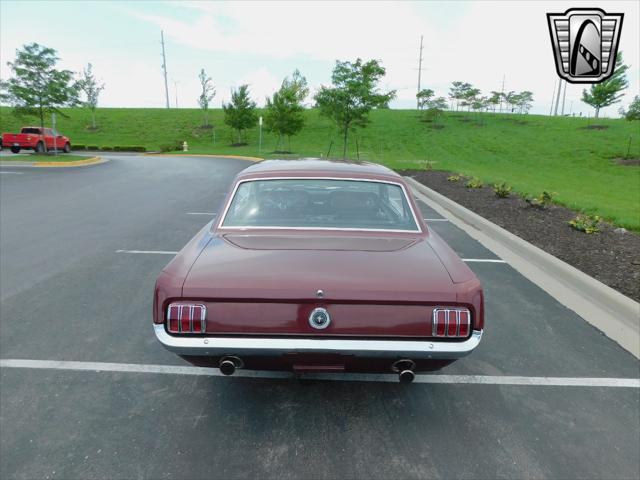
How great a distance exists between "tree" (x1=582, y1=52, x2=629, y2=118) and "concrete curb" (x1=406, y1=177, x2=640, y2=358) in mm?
33352

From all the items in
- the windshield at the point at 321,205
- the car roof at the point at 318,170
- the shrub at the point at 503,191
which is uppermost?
the car roof at the point at 318,170

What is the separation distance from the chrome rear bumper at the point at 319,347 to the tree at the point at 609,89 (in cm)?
3880

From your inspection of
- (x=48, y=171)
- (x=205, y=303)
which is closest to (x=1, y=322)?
(x=205, y=303)

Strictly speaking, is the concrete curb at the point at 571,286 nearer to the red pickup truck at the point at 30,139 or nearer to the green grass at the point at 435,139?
the green grass at the point at 435,139

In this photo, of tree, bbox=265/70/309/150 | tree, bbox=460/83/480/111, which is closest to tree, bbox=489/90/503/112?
Result: tree, bbox=460/83/480/111

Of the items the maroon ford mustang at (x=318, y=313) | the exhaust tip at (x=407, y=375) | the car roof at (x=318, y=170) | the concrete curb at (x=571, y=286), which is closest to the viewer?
the maroon ford mustang at (x=318, y=313)

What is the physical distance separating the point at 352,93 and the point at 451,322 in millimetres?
23684

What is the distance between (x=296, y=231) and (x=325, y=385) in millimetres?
1225

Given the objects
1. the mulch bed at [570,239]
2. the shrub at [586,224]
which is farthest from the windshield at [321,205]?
the shrub at [586,224]

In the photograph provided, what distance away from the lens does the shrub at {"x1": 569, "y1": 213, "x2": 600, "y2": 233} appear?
7258 millimetres

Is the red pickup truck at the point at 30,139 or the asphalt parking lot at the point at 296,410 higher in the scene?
the red pickup truck at the point at 30,139

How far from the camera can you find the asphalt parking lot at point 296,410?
2516mm

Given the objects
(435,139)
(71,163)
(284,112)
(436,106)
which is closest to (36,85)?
(71,163)

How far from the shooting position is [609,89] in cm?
3747
